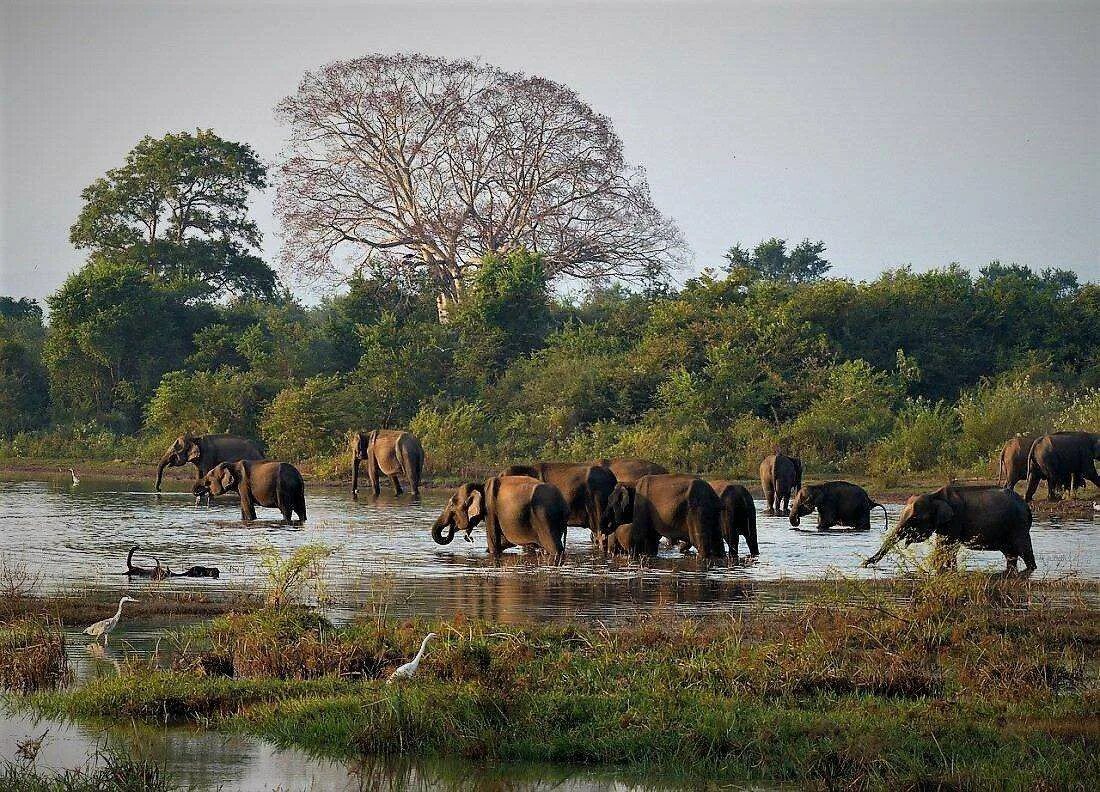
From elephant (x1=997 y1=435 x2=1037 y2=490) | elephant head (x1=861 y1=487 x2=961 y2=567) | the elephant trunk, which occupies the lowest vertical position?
the elephant trunk

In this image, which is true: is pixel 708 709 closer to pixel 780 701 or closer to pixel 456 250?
pixel 780 701

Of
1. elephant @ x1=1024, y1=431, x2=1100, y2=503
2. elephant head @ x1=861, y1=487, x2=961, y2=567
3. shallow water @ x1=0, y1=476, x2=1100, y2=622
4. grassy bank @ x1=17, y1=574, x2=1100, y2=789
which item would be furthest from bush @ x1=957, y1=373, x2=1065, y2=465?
grassy bank @ x1=17, y1=574, x2=1100, y2=789

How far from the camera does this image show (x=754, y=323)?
116ft

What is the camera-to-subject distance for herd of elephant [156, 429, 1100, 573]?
1548 cm

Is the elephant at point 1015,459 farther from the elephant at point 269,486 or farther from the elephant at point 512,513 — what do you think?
the elephant at point 269,486

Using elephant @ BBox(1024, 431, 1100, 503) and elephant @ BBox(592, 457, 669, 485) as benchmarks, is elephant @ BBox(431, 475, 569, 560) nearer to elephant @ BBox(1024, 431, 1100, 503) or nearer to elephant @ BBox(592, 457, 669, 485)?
elephant @ BBox(592, 457, 669, 485)

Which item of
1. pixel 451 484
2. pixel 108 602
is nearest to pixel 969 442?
pixel 451 484

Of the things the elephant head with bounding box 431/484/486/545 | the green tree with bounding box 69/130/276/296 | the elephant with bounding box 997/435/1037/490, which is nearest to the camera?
the elephant head with bounding box 431/484/486/545

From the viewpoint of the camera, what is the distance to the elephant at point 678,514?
Result: 16812 millimetres

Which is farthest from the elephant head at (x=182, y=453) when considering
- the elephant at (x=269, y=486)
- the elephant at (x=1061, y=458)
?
the elephant at (x=1061, y=458)

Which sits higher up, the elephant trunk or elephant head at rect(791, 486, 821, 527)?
elephant head at rect(791, 486, 821, 527)

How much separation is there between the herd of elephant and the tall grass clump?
7182 millimetres

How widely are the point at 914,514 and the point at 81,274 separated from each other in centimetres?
3231

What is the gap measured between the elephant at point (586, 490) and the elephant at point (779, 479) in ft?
23.1
